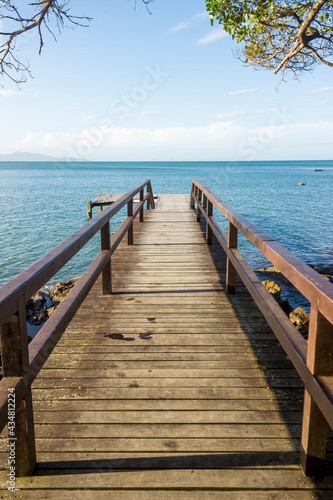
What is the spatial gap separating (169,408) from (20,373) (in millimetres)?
1061

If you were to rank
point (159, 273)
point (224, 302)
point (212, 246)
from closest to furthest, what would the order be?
1. point (224, 302)
2. point (159, 273)
3. point (212, 246)

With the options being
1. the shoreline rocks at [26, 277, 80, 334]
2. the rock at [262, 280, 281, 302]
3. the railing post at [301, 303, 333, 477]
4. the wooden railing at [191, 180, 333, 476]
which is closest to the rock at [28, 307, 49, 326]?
the shoreline rocks at [26, 277, 80, 334]

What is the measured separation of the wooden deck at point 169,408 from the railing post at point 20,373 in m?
0.10

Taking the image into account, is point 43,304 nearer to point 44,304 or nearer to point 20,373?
point 44,304

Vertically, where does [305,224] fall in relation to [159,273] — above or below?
below

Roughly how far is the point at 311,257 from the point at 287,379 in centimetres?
1443

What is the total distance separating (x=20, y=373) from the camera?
1.75 meters

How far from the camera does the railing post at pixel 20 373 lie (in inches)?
Result: 66.0

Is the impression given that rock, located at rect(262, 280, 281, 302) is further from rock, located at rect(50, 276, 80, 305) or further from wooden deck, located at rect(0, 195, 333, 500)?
rock, located at rect(50, 276, 80, 305)

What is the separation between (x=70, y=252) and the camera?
2.54 meters

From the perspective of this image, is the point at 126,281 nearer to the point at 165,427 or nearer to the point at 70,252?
the point at 70,252

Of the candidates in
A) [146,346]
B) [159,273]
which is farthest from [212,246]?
[146,346]

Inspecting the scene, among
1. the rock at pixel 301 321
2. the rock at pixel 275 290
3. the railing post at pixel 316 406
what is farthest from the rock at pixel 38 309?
the railing post at pixel 316 406

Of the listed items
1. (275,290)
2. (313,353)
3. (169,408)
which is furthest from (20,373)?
(275,290)
